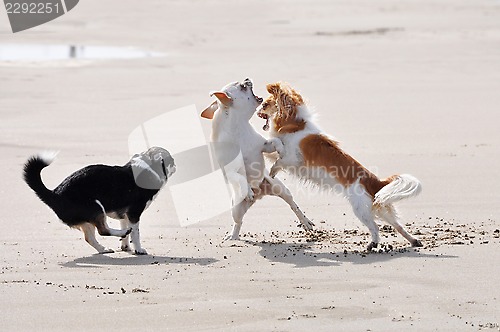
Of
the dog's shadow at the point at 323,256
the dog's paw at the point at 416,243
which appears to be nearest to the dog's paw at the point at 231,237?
the dog's shadow at the point at 323,256

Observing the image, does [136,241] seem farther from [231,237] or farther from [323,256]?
[323,256]

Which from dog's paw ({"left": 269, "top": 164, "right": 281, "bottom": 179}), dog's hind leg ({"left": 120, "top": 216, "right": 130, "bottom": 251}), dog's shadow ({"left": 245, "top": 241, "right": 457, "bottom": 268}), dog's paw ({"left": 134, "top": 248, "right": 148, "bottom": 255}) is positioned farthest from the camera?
dog's paw ({"left": 269, "top": 164, "right": 281, "bottom": 179})

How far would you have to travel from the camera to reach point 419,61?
764 inches

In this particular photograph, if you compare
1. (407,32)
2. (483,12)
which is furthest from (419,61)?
(483,12)

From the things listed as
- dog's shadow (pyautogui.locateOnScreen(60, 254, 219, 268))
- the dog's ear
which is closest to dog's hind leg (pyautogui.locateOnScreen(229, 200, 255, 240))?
dog's shadow (pyautogui.locateOnScreen(60, 254, 219, 268))

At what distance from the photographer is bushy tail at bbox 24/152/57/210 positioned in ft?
23.4

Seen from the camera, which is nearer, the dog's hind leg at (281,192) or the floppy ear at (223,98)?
the floppy ear at (223,98)

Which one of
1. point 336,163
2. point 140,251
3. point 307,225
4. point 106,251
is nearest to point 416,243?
point 336,163

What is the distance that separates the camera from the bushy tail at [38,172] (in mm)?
7133

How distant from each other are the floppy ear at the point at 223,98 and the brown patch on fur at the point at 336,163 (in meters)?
0.72

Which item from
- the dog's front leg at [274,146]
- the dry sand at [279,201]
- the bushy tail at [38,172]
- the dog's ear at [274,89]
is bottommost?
the dry sand at [279,201]

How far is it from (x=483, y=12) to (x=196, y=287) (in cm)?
2390

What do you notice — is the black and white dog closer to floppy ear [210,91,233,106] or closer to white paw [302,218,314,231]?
floppy ear [210,91,233,106]

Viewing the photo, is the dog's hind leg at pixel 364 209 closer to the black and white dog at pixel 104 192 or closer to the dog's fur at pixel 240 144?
the dog's fur at pixel 240 144
